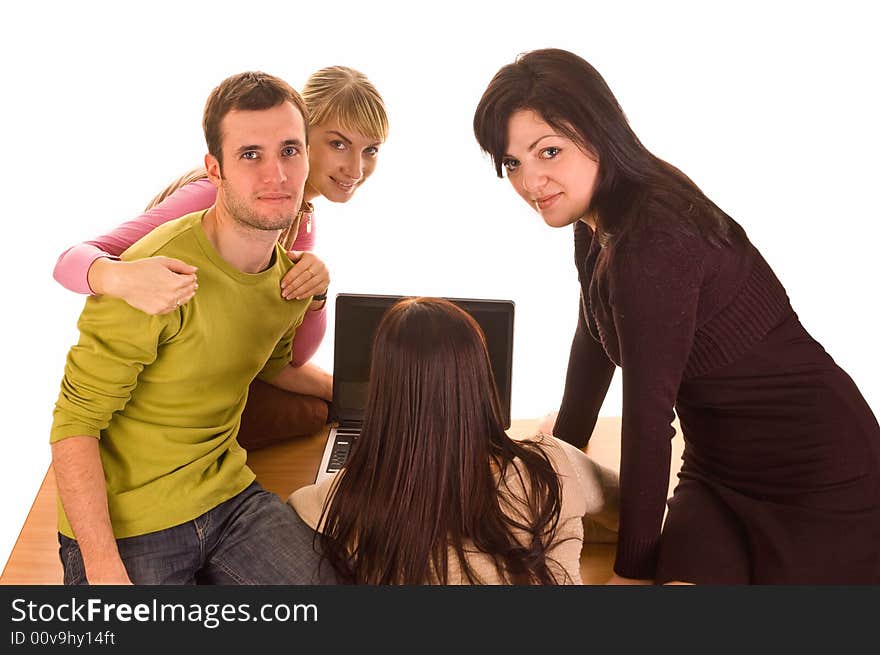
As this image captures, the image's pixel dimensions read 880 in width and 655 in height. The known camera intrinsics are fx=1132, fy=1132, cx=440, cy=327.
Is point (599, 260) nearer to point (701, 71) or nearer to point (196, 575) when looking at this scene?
point (196, 575)

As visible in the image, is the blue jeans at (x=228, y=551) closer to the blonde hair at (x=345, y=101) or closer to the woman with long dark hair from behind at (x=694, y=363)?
the woman with long dark hair from behind at (x=694, y=363)

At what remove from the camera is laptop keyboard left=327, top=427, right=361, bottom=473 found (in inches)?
86.4

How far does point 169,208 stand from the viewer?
1.98 m

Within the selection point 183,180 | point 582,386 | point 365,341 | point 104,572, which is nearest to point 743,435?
point 582,386

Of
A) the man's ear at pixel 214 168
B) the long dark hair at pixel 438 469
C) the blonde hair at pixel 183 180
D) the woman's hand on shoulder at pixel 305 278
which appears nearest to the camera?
Answer: the long dark hair at pixel 438 469

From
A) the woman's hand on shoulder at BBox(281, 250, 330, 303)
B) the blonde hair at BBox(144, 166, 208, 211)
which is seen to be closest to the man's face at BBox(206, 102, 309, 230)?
the woman's hand on shoulder at BBox(281, 250, 330, 303)

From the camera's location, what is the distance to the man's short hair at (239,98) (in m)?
1.80

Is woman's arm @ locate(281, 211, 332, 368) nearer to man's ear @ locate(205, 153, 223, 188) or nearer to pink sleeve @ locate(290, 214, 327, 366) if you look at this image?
pink sleeve @ locate(290, 214, 327, 366)

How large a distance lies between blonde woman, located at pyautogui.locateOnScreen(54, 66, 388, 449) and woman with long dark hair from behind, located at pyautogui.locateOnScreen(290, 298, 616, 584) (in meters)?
0.37

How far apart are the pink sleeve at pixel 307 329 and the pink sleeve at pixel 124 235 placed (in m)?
0.27

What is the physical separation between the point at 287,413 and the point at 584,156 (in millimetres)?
873

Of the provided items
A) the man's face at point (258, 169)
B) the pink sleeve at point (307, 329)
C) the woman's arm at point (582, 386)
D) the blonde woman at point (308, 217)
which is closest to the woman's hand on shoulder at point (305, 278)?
the blonde woman at point (308, 217)

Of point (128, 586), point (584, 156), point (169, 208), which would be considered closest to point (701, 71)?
point (584, 156)

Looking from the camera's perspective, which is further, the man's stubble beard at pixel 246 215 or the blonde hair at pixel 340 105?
the blonde hair at pixel 340 105
